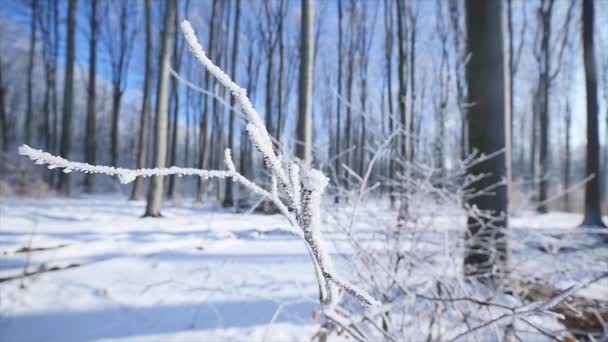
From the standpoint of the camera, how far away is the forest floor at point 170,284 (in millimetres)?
1873

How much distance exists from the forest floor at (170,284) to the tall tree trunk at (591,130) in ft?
21.0

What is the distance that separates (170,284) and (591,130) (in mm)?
9809

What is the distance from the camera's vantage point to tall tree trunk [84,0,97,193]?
12297mm

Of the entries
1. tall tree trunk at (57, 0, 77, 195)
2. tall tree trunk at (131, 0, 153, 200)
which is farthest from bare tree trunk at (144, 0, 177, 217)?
tall tree trunk at (57, 0, 77, 195)

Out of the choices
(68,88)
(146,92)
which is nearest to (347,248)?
(146,92)

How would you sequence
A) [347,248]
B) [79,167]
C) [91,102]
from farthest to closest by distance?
[91,102] < [347,248] < [79,167]

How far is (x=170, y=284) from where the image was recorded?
2352 millimetres

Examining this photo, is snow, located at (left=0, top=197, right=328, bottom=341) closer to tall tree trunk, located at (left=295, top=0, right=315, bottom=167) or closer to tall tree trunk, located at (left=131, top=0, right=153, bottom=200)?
tall tree trunk, located at (left=295, top=0, right=315, bottom=167)

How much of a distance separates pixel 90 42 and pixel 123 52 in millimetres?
3576

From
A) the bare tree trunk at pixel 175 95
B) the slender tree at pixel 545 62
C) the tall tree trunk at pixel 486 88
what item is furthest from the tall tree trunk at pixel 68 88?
the slender tree at pixel 545 62

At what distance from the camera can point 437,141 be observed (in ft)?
6.85

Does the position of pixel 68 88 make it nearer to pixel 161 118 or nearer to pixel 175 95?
pixel 175 95

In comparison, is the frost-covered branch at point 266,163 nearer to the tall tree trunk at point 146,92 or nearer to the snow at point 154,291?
the snow at point 154,291

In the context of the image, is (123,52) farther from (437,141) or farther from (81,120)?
(81,120)
